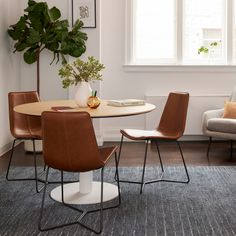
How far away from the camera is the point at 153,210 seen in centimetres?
311

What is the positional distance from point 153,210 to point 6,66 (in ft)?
9.99

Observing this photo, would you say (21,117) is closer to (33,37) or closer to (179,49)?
(33,37)

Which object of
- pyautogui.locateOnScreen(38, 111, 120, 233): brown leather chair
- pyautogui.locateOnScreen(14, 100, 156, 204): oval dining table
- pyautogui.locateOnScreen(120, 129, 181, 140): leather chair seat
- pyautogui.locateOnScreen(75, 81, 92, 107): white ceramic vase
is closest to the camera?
pyautogui.locateOnScreen(38, 111, 120, 233): brown leather chair

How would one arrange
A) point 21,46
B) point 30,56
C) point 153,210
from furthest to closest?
point 30,56
point 21,46
point 153,210

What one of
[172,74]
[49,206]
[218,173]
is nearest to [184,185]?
[218,173]

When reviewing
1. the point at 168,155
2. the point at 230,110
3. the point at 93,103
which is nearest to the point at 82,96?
the point at 93,103

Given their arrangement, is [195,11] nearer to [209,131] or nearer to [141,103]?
[209,131]

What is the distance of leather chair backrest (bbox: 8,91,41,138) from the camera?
153 inches

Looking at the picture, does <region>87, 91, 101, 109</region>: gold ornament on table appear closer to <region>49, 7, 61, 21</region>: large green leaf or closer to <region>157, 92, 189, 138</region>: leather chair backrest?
<region>157, 92, 189, 138</region>: leather chair backrest

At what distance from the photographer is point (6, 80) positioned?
5.30 meters

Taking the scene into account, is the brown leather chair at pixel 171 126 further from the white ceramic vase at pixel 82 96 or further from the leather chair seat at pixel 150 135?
the white ceramic vase at pixel 82 96

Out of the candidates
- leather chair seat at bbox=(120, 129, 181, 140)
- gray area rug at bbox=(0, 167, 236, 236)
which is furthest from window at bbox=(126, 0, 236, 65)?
gray area rug at bbox=(0, 167, 236, 236)

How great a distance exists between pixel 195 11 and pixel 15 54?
2.59m

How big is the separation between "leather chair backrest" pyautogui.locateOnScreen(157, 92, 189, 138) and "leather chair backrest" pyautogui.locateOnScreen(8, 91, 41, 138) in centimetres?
122
